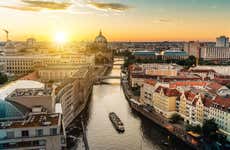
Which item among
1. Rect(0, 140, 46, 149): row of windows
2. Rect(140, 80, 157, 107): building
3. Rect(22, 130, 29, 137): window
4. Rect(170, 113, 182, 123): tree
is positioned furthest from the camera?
Rect(140, 80, 157, 107): building

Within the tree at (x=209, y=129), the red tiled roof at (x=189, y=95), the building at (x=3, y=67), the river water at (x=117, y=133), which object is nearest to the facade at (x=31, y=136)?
the river water at (x=117, y=133)

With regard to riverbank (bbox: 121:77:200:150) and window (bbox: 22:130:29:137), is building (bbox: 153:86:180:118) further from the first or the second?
window (bbox: 22:130:29:137)

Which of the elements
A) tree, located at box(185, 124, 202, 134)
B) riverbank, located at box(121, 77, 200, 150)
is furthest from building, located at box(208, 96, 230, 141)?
riverbank, located at box(121, 77, 200, 150)

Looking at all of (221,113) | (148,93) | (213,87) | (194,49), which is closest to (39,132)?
(221,113)

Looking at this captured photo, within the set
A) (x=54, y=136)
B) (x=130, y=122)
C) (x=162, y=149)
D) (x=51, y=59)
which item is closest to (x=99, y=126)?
(x=130, y=122)

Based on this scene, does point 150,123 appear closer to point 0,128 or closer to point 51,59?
point 0,128

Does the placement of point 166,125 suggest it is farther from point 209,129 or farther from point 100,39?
point 100,39

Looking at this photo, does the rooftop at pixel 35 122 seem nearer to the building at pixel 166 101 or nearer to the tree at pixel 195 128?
the tree at pixel 195 128
